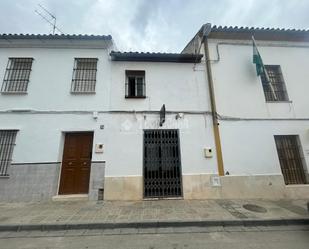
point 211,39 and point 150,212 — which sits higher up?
point 211,39

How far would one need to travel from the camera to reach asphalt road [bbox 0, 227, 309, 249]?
334 centimetres

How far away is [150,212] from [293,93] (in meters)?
7.54

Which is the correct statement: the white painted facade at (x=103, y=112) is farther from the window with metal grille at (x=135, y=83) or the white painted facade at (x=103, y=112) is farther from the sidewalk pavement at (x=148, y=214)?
the sidewalk pavement at (x=148, y=214)

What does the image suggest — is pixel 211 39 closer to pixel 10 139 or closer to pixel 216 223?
pixel 216 223

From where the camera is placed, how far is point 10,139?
6.23m

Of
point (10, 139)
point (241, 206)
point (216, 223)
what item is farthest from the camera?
point (10, 139)

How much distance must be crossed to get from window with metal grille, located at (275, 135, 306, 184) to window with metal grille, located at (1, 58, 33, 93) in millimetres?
10463

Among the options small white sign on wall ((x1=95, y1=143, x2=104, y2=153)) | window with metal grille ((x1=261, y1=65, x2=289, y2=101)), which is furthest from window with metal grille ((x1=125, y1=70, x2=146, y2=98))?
window with metal grille ((x1=261, y1=65, x2=289, y2=101))

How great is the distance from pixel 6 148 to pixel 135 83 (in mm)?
5428

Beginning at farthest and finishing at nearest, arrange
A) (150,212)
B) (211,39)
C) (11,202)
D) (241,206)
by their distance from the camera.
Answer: (211,39) < (11,202) < (241,206) < (150,212)

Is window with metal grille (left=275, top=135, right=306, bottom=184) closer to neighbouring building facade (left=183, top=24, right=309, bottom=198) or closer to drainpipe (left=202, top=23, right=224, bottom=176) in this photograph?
neighbouring building facade (left=183, top=24, right=309, bottom=198)

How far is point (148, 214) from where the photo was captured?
469cm

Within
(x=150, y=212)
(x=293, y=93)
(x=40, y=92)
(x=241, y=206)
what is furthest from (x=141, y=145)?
(x=293, y=93)

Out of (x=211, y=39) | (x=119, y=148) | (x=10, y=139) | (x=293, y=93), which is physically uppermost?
(x=211, y=39)
